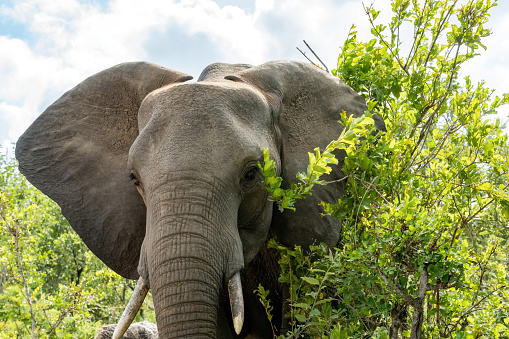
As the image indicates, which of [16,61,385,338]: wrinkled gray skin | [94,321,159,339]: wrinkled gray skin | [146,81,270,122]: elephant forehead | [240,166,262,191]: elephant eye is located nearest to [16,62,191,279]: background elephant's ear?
[16,61,385,338]: wrinkled gray skin

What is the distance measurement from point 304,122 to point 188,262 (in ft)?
5.18

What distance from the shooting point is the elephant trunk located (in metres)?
2.97

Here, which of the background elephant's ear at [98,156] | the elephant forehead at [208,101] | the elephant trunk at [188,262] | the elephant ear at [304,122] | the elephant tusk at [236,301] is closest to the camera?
the elephant trunk at [188,262]

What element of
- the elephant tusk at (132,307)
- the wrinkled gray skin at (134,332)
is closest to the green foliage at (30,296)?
the wrinkled gray skin at (134,332)

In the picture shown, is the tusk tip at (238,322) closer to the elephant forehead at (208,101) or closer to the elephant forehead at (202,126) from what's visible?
the elephant forehead at (202,126)

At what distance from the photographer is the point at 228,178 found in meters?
3.21

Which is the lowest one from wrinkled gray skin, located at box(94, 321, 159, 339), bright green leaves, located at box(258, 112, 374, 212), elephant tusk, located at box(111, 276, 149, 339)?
elephant tusk, located at box(111, 276, 149, 339)

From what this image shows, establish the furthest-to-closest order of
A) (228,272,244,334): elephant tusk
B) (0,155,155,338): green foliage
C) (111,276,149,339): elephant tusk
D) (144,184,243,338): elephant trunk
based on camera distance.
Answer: (0,155,155,338): green foliage, (111,276,149,339): elephant tusk, (228,272,244,334): elephant tusk, (144,184,243,338): elephant trunk

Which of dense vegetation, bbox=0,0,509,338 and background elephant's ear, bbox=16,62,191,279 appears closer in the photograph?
dense vegetation, bbox=0,0,509,338

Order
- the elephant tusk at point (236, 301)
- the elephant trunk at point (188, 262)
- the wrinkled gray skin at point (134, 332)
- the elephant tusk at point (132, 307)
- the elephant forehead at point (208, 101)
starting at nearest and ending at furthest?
the elephant trunk at point (188, 262), the elephant tusk at point (236, 301), the elephant forehead at point (208, 101), the elephant tusk at point (132, 307), the wrinkled gray skin at point (134, 332)

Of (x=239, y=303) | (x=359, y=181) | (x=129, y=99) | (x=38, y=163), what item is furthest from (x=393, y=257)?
(x=38, y=163)

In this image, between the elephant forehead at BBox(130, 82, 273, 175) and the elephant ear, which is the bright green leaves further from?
the elephant ear

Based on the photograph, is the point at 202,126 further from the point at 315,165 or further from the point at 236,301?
the point at 236,301

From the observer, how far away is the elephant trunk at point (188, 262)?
2.97m
